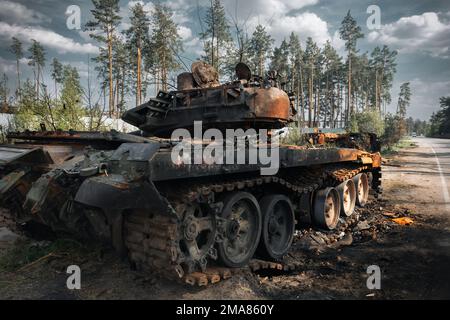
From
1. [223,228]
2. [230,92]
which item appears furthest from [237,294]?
[230,92]

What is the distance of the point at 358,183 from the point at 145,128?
6.37 metres

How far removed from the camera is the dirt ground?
14.1 feet

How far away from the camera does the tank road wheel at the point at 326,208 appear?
7445 mm

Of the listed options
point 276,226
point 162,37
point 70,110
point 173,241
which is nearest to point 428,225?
point 276,226

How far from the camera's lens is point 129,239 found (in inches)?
168

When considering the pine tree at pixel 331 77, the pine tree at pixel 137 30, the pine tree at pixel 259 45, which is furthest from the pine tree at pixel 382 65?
the pine tree at pixel 137 30

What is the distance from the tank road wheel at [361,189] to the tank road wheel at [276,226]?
14.5ft

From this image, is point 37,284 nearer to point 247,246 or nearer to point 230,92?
point 247,246

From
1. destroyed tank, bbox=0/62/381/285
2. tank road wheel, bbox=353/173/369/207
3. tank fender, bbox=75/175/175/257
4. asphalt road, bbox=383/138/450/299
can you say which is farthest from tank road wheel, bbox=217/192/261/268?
tank road wheel, bbox=353/173/369/207

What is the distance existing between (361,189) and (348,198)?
134 cm

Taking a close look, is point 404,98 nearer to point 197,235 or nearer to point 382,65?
point 382,65

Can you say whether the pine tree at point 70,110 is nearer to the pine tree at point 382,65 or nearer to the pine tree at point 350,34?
the pine tree at point 350,34

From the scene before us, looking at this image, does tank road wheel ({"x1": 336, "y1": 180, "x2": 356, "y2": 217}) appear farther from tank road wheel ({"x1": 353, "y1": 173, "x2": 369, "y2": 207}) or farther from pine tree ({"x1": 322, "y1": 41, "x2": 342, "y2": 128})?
pine tree ({"x1": 322, "y1": 41, "x2": 342, "y2": 128})

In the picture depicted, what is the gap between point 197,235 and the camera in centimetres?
437
